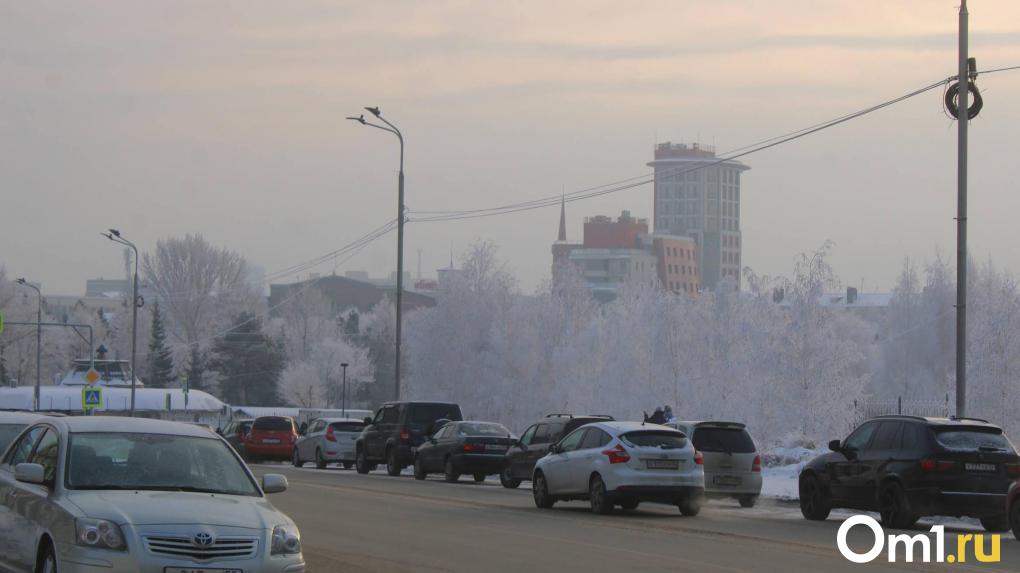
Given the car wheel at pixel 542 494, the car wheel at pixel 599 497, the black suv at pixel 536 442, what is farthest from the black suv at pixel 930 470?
the black suv at pixel 536 442

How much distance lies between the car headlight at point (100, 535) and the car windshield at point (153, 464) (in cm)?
89

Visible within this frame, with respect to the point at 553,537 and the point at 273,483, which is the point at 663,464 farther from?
the point at 273,483

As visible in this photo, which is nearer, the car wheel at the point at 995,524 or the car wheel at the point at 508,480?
the car wheel at the point at 995,524

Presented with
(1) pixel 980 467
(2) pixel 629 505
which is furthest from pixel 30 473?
(1) pixel 980 467

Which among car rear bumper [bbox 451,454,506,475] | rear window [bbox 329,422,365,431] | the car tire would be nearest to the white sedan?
car rear bumper [bbox 451,454,506,475]

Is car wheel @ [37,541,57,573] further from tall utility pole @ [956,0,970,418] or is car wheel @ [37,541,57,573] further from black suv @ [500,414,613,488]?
black suv @ [500,414,613,488]

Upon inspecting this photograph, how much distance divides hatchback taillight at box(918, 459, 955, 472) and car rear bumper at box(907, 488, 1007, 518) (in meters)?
0.29

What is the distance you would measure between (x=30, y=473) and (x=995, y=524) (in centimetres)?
1508

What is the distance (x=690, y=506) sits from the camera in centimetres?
2320

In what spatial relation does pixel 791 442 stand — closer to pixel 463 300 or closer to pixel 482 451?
pixel 482 451

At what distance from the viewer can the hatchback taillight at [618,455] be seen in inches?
897

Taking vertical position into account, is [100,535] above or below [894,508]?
above

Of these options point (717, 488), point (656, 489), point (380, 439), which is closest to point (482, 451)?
point (380, 439)

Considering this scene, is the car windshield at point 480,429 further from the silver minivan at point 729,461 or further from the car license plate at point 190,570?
the car license plate at point 190,570
